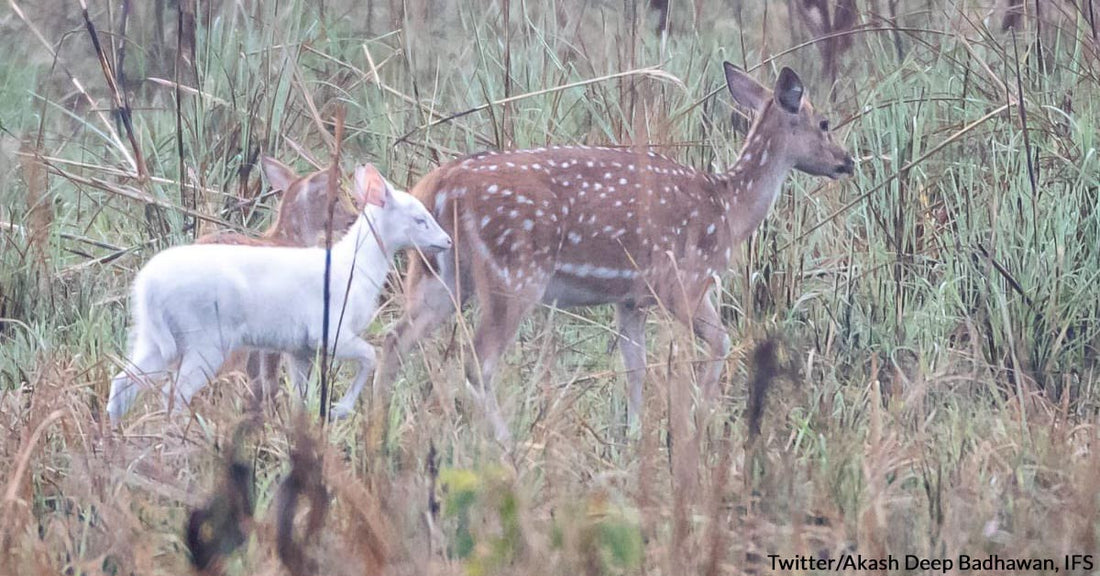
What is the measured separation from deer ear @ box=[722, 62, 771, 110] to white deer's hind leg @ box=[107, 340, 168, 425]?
97.7 inches

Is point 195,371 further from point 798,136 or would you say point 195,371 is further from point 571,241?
point 798,136

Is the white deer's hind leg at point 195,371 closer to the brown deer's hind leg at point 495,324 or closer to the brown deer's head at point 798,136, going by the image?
the brown deer's hind leg at point 495,324

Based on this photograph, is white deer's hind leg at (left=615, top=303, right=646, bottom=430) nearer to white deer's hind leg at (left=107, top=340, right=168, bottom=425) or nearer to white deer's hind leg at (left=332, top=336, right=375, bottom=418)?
white deer's hind leg at (left=332, top=336, right=375, bottom=418)

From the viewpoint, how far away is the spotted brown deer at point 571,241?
539cm

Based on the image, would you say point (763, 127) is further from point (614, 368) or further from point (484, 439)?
point (484, 439)

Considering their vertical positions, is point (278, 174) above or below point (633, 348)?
above

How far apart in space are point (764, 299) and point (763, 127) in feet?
2.53

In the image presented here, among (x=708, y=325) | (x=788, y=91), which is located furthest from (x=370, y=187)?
(x=788, y=91)

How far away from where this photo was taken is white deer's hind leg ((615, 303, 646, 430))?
15.8ft

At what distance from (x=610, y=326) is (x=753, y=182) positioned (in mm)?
728

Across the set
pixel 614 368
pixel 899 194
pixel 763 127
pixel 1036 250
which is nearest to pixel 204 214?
pixel 614 368

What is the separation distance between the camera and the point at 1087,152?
5785 mm

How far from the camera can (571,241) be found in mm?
5586

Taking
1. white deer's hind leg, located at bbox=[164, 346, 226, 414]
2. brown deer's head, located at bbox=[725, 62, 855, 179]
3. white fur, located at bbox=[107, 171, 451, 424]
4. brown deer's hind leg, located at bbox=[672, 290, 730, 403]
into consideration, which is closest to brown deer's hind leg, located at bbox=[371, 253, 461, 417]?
white fur, located at bbox=[107, 171, 451, 424]
